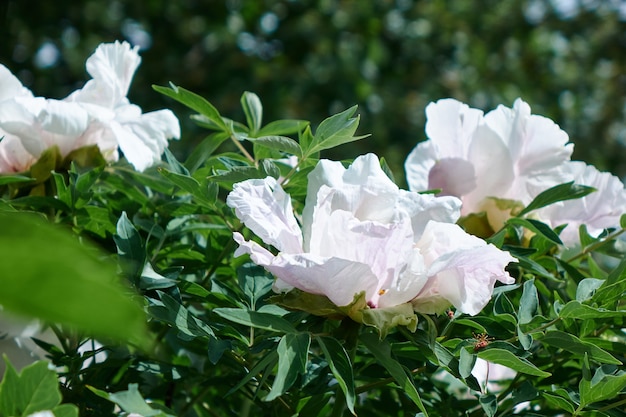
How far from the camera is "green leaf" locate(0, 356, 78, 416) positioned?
271 millimetres

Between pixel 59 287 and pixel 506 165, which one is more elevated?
pixel 59 287

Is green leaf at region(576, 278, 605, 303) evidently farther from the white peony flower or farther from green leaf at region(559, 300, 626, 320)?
the white peony flower

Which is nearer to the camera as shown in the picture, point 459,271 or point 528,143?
point 459,271

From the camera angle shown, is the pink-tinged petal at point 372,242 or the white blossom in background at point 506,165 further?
the white blossom in background at point 506,165

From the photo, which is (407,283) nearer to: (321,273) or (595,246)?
(321,273)

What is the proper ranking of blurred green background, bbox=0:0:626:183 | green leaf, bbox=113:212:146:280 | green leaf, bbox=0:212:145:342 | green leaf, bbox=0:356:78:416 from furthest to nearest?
blurred green background, bbox=0:0:626:183 → green leaf, bbox=113:212:146:280 → green leaf, bbox=0:356:78:416 → green leaf, bbox=0:212:145:342

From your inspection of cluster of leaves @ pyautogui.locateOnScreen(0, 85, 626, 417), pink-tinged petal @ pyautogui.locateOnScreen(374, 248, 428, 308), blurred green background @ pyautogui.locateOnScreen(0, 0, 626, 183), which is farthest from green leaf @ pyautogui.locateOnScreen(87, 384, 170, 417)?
blurred green background @ pyautogui.locateOnScreen(0, 0, 626, 183)

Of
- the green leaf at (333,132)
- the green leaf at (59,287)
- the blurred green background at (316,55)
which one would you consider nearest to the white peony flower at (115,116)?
the green leaf at (333,132)

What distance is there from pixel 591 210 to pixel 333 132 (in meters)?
0.20

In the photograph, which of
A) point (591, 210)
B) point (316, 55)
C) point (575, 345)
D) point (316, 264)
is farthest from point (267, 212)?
point (316, 55)

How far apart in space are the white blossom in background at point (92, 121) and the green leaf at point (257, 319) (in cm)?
16

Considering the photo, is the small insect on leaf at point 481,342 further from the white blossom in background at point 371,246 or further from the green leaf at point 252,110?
the green leaf at point 252,110

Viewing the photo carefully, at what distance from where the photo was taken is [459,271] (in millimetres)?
344

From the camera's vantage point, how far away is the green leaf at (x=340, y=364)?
1.03 ft
